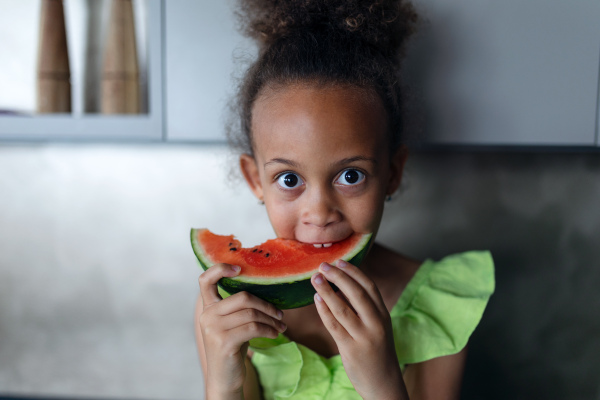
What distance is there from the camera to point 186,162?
146 centimetres

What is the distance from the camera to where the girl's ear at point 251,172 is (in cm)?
101

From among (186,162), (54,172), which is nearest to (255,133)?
(186,162)

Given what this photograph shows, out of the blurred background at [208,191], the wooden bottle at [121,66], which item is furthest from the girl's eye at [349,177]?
the wooden bottle at [121,66]

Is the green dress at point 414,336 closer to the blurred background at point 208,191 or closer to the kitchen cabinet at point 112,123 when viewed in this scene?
the blurred background at point 208,191

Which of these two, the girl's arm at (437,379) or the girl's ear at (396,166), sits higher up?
the girl's ear at (396,166)

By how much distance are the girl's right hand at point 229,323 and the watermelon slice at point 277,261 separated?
16mm

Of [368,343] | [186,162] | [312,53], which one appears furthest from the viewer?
[186,162]

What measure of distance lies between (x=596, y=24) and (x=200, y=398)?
54.4 inches

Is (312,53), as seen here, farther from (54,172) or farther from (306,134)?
(54,172)

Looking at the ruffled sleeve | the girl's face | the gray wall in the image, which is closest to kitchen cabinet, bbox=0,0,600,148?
the girl's face

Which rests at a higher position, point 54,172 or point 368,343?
point 54,172

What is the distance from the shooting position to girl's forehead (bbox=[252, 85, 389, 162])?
0.83 metres

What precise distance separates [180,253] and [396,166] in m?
0.77

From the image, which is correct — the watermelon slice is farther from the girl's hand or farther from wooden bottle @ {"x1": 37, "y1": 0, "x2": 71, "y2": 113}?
wooden bottle @ {"x1": 37, "y1": 0, "x2": 71, "y2": 113}
